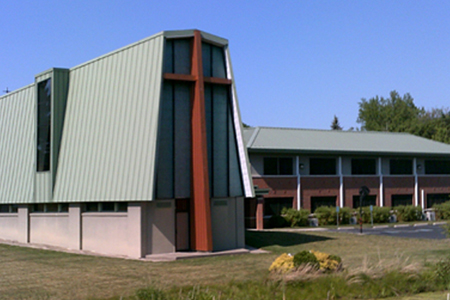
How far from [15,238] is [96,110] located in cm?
1207

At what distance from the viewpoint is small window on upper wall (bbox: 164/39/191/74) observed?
87.5ft

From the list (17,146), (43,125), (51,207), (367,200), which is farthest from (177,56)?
(367,200)

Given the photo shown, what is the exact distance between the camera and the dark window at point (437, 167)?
57.9 meters

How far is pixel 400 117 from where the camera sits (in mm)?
109688

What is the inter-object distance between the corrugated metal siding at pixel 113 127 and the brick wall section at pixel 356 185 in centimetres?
2881

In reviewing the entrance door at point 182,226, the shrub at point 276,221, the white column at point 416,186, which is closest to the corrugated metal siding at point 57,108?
the entrance door at point 182,226

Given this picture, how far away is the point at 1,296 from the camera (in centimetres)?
1706

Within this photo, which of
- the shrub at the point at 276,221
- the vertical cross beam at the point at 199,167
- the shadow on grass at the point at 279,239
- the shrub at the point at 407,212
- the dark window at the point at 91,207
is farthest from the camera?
the shrub at the point at 407,212

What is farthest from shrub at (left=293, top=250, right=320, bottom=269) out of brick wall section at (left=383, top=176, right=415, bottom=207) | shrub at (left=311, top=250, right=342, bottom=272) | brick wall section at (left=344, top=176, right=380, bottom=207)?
brick wall section at (left=383, top=176, right=415, bottom=207)

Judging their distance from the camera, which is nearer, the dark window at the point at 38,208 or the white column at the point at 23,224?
the dark window at the point at 38,208

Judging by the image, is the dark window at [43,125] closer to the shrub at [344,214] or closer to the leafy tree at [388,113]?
the shrub at [344,214]

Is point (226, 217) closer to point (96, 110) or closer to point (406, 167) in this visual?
point (96, 110)

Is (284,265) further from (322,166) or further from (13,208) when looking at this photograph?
(322,166)

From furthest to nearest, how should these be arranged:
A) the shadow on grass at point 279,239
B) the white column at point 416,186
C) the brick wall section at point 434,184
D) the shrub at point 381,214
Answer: the brick wall section at point 434,184
the white column at point 416,186
the shrub at point 381,214
the shadow on grass at point 279,239
